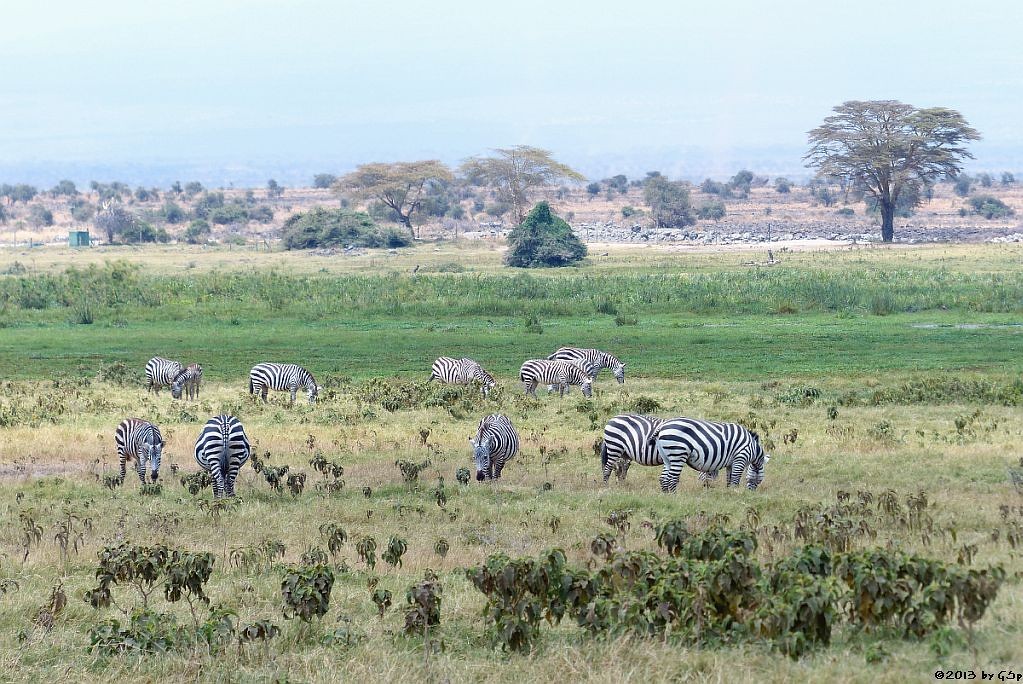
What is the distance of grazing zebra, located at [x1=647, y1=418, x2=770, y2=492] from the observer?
15086 mm

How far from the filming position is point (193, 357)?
32844mm

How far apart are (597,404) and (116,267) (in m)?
34.6

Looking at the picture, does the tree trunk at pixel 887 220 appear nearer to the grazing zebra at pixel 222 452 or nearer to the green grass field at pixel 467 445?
the green grass field at pixel 467 445

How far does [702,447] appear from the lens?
1514cm

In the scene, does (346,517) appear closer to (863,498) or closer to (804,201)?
(863,498)

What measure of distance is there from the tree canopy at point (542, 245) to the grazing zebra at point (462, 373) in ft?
127

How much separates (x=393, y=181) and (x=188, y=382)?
68.5m

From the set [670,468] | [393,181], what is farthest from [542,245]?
[670,468]

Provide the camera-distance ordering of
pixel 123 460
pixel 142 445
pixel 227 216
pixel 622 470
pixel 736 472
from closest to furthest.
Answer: pixel 736 472 < pixel 622 470 < pixel 142 445 < pixel 123 460 < pixel 227 216

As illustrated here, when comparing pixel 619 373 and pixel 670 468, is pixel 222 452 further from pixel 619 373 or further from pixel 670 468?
pixel 619 373

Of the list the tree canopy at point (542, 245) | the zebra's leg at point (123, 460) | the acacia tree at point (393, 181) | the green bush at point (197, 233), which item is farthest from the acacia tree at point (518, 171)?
the zebra's leg at point (123, 460)

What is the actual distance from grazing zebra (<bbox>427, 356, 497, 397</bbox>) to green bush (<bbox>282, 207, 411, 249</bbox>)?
173 feet

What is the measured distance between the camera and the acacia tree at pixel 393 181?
92812 millimetres

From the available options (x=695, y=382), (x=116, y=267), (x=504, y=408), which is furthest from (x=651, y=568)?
(x=116, y=267)
